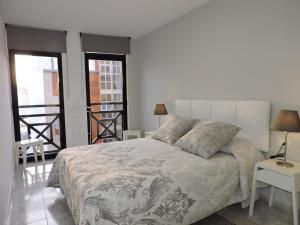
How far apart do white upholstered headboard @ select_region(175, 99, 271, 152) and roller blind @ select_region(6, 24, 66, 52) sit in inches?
114

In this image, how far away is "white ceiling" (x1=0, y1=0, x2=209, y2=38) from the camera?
2977mm

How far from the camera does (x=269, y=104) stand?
2332 millimetres

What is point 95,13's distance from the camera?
333 cm

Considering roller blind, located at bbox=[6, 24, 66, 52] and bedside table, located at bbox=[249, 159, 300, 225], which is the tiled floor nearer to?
bedside table, located at bbox=[249, 159, 300, 225]

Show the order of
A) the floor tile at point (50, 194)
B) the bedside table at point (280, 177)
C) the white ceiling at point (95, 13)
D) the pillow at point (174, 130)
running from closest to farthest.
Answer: the bedside table at point (280, 177) → the floor tile at point (50, 194) → the pillow at point (174, 130) → the white ceiling at point (95, 13)

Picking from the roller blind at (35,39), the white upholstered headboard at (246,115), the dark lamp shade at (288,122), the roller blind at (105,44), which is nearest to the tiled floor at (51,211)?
the white upholstered headboard at (246,115)

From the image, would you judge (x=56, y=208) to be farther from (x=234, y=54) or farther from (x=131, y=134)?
(x=234, y=54)

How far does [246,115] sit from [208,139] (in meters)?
0.59

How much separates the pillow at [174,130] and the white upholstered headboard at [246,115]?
297 millimetres

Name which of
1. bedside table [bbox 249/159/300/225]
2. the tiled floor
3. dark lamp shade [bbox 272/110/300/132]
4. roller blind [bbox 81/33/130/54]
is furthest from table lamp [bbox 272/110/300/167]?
roller blind [bbox 81/33/130/54]

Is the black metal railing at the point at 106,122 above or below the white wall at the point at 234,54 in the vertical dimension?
below

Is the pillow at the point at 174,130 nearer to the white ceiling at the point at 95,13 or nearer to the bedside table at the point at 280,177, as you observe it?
the bedside table at the point at 280,177

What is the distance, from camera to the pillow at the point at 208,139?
2303 millimetres

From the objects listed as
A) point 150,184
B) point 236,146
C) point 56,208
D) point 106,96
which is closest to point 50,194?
point 56,208
